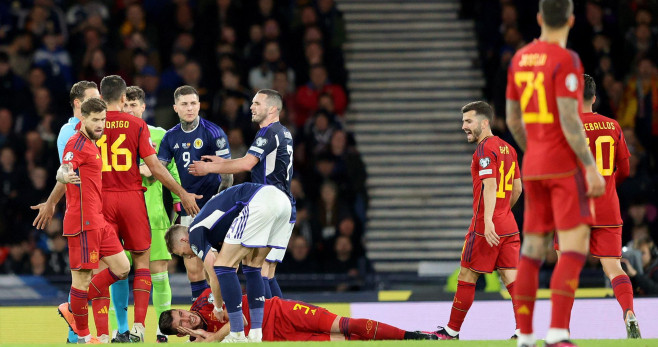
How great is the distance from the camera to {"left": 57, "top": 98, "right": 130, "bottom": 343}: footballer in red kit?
798cm

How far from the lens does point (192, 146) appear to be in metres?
9.66

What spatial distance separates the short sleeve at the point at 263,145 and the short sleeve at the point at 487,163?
5.56 feet

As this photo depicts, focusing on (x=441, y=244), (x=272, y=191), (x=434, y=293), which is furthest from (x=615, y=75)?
(x=272, y=191)

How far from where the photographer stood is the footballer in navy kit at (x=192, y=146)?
9.64m

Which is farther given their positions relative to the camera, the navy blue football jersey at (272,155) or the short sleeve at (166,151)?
the short sleeve at (166,151)

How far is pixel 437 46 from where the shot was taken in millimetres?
16547

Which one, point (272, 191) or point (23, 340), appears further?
point (23, 340)

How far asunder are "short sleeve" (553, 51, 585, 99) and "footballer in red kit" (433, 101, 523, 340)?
278 centimetres

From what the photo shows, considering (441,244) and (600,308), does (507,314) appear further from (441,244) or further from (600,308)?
(441,244)

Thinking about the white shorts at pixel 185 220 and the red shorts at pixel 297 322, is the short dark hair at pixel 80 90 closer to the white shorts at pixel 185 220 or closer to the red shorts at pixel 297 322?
the white shorts at pixel 185 220

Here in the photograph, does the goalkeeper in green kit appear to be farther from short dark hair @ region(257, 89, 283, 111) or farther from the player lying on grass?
short dark hair @ region(257, 89, 283, 111)

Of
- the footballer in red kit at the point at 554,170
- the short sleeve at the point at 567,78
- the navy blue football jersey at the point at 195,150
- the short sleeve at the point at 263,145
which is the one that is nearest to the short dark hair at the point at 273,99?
the short sleeve at the point at 263,145

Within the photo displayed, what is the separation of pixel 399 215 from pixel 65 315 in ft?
23.7

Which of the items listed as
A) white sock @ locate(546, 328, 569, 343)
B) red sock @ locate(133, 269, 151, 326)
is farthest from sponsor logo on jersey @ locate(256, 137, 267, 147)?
→ white sock @ locate(546, 328, 569, 343)
